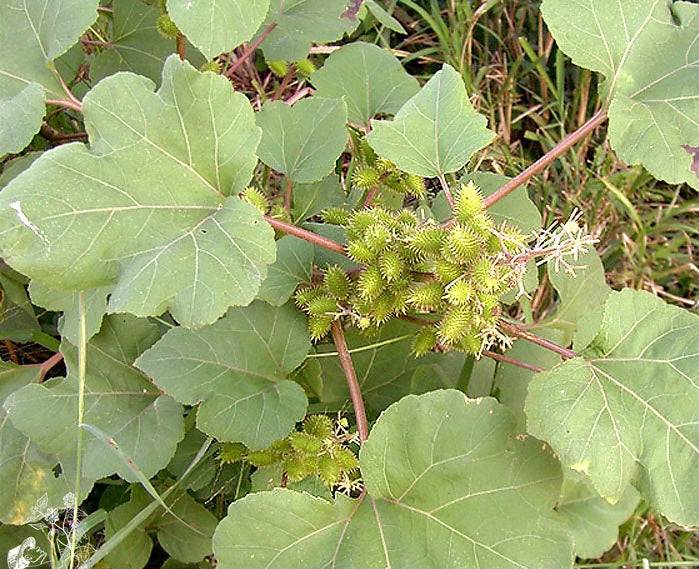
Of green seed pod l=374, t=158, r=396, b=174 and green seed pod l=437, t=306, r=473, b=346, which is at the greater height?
green seed pod l=374, t=158, r=396, b=174

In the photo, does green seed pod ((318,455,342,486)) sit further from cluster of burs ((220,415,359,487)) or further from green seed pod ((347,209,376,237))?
green seed pod ((347,209,376,237))

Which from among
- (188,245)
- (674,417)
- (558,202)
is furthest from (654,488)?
(558,202)

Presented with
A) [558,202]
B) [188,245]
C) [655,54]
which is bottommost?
[558,202]

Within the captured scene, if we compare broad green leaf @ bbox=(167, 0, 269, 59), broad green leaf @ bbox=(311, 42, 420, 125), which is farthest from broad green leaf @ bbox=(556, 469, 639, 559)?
broad green leaf @ bbox=(167, 0, 269, 59)

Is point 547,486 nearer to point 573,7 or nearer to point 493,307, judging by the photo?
point 493,307

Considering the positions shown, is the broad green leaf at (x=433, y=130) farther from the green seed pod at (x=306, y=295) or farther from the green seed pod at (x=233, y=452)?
the green seed pod at (x=233, y=452)

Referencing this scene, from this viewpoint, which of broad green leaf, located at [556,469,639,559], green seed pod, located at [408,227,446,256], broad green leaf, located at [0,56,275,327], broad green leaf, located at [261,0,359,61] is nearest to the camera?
broad green leaf, located at [0,56,275,327]

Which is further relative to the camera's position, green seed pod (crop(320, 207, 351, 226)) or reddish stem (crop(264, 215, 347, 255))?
green seed pod (crop(320, 207, 351, 226))
